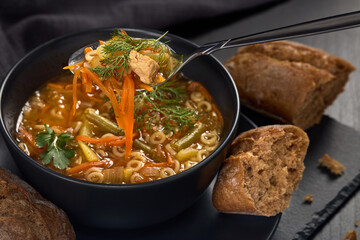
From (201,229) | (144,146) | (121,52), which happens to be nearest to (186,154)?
(144,146)

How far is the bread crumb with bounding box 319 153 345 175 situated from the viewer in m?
4.48

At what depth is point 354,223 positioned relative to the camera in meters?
4.18

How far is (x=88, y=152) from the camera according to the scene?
11.9 feet

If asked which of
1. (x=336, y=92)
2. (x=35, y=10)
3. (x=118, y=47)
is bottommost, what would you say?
(x=336, y=92)

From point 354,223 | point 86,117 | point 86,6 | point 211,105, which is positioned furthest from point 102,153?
point 86,6

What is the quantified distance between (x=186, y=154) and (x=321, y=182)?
1.42 metres

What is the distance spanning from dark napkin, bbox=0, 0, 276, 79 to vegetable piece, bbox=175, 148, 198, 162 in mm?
2202

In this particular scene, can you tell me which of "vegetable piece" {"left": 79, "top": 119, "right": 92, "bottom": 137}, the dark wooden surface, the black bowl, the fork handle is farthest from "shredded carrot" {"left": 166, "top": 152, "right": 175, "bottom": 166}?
the dark wooden surface

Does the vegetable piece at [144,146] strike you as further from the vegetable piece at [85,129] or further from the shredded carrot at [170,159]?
the vegetable piece at [85,129]

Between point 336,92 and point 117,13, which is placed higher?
point 117,13

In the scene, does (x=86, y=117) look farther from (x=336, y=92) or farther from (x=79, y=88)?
(x=336, y=92)

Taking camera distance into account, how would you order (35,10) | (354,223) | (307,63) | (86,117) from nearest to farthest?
1. (86,117)
2. (354,223)
3. (307,63)
4. (35,10)

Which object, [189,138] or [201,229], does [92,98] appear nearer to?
[189,138]

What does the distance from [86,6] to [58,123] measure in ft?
7.20
